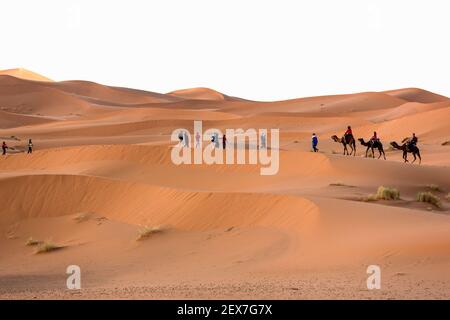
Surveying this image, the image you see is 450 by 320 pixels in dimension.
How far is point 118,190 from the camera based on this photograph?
68.6 ft

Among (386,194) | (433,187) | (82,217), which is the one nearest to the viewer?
(386,194)

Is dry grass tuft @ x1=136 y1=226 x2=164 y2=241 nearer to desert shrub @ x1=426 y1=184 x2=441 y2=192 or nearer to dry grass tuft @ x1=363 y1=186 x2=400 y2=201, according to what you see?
dry grass tuft @ x1=363 y1=186 x2=400 y2=201

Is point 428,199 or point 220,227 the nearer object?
point 220,227

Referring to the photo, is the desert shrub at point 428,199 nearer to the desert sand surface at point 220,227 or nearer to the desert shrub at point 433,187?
the desert sand surface at point 220,227

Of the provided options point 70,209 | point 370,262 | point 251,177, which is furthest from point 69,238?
point 370,262

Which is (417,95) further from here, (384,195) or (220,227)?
(220,227)

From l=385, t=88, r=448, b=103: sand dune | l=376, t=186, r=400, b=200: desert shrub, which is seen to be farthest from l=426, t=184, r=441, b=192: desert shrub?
l=385, t=88, r=448, b=103: sand dune

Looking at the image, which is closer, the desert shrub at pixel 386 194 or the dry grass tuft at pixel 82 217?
the desert shrub at pixel 386 194

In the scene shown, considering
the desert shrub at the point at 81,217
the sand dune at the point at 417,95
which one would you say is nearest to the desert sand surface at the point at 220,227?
the desert shrub at the point at 81,217

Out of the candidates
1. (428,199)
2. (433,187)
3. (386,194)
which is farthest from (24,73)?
(428,199)

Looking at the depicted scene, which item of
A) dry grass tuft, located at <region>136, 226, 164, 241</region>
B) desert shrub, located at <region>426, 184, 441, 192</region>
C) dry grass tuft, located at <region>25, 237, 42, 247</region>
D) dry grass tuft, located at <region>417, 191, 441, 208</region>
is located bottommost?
dry grass tuft, located at <region>25, 237, 42, 247</region>

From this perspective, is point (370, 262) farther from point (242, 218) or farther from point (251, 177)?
point (251, 177)

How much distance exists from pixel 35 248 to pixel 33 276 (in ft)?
12.0

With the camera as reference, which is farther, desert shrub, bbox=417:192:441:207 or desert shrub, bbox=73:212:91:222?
desert shrub, bbox=73:212:91:222
